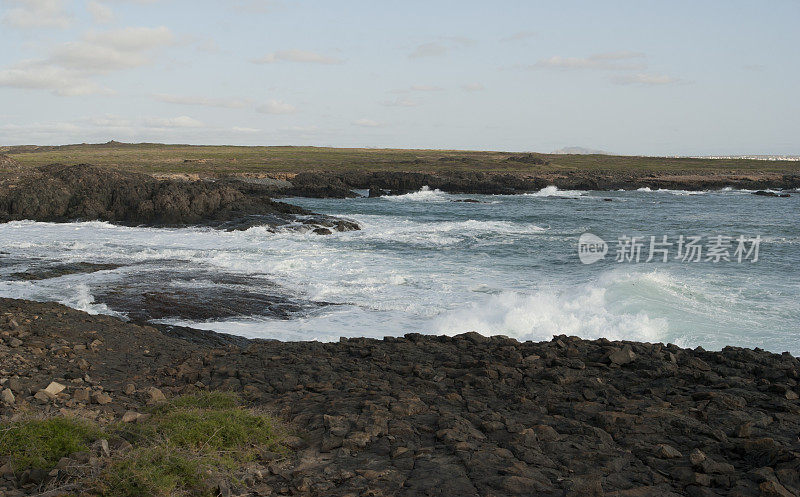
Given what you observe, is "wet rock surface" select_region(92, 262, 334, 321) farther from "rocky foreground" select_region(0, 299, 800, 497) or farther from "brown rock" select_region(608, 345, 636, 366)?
"brown rock" select_region(608, 345, 636, 366)

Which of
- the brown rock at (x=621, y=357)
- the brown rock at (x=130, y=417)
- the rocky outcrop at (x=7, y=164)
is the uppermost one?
the rocky outcrop at (x=7, y=164)

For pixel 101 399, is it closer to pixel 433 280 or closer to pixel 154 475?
pixel 154 475

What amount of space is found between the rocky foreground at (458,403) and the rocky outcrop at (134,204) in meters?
20.9

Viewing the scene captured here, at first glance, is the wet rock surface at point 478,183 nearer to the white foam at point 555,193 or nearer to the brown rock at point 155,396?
the white foam at point 555,193

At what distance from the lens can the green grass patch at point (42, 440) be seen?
5.00 m

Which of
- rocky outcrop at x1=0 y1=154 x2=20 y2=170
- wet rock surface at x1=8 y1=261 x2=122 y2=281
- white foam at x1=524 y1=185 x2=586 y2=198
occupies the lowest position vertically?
wet rock surface at x1=8 y1=261 x2=122 y2=281

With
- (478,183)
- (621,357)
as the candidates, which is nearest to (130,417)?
(621,357)

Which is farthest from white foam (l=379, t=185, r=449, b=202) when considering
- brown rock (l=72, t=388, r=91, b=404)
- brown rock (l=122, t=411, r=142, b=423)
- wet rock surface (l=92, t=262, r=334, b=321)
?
brown rock (l=122, t=411, r=142, b=423)

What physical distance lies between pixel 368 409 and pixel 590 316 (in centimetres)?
874

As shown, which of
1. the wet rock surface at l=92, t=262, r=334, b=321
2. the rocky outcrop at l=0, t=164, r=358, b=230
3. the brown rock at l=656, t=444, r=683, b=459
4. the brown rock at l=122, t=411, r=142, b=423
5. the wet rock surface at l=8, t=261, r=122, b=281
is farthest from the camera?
the rocky outcrop at l=0, t=164, r=358, b=230

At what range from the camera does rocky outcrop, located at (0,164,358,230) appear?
3153 cm

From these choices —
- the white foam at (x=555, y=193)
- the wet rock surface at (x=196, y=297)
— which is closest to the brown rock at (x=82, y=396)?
the wet rock surface at (x=196, y=297)

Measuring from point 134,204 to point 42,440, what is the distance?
1192 inches

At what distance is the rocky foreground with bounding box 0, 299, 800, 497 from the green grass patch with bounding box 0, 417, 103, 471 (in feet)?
0.51
